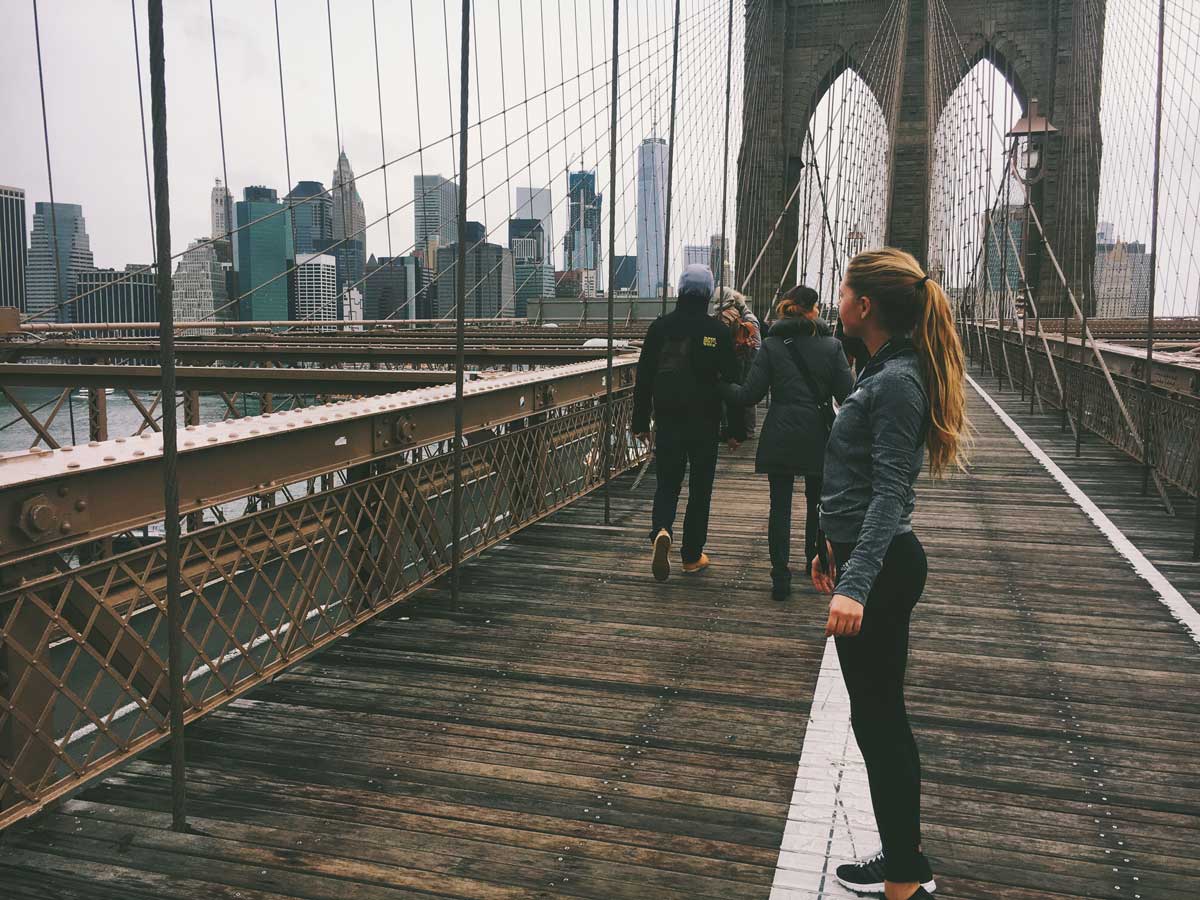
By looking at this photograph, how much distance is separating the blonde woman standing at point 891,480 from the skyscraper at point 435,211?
37.2ft

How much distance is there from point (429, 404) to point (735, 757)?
84.9 inches

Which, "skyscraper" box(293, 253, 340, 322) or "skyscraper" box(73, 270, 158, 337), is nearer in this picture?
"skyscraper" box(73, 270, 158, 337)

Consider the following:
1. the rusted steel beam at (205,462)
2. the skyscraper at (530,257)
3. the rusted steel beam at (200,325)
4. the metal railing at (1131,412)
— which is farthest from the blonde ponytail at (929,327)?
the skyscraper at (530,257)

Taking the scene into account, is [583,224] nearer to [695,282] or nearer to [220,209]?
[220,209]

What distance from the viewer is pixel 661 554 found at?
509cm

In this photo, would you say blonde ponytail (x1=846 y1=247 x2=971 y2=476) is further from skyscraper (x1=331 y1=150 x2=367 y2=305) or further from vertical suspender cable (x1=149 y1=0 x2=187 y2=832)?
skyscraper (x1=331 y1=150 x2=367 y2=305)

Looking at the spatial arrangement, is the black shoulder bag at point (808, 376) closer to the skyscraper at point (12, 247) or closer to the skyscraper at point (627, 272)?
the skyscraper at point (12, 247)

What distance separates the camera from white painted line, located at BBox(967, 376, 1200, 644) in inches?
→ 181

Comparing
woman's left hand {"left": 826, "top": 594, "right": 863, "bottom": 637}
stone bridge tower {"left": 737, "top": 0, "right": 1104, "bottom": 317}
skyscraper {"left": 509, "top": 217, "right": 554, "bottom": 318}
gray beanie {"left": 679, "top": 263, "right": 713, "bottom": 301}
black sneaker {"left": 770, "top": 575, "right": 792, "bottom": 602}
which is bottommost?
black sneaker {"left": 770, "top": 575, "right": 792, "bottom": 602}

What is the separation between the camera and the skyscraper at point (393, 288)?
47.3ft

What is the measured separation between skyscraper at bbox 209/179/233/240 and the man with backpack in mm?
7840

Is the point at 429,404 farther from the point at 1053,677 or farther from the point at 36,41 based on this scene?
the point at 36,41

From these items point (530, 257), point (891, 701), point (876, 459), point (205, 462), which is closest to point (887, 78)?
point (530, 257)

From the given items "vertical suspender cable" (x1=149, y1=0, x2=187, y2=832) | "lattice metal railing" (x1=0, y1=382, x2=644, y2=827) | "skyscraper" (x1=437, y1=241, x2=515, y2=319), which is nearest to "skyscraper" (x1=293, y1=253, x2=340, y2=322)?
"skyscraper" (x1=437, y1=241, x2=515, y2=319)
